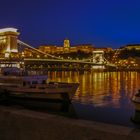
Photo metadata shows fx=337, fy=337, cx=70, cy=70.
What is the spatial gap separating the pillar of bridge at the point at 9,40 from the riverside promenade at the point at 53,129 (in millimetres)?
82341

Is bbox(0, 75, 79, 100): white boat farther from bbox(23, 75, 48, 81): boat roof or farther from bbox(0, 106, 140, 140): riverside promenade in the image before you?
bbox(0, 106, 140, 140): riverside promenade

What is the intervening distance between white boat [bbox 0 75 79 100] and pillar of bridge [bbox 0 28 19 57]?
6801cm

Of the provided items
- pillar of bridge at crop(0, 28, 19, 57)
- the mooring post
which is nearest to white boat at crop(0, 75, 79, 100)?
the mooring post

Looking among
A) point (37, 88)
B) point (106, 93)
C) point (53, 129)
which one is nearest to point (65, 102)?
point (37, 88)

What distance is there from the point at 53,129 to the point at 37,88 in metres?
13.5

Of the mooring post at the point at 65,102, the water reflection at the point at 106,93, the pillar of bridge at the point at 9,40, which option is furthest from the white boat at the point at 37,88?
the pillar of bridge at the point at 9,40

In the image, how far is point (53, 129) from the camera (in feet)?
12.6

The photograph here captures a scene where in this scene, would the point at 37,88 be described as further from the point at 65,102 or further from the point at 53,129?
the point at 53,129

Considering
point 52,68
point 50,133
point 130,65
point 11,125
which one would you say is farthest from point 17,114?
point 130,65

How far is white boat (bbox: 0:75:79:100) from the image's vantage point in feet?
55.7

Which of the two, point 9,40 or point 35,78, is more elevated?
point 9,40

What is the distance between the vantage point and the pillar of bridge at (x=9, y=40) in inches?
3410

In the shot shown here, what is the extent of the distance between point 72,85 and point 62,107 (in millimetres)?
1783

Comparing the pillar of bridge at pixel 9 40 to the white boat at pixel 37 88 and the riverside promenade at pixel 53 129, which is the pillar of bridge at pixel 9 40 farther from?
the riverside promenade at pixel 53 129
